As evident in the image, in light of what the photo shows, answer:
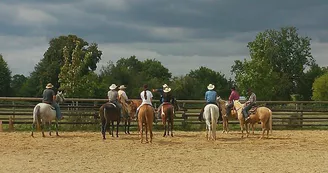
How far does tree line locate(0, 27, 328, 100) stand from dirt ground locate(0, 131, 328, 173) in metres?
24.5

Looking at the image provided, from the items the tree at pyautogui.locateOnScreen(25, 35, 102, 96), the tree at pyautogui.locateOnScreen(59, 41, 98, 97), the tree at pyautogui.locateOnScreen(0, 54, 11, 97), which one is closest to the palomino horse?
the tree at pyautogui.locateOnScreen(59, 41, 98, 97)

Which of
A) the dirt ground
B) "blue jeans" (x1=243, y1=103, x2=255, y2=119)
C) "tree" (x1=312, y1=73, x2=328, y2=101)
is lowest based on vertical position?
the dirt ground

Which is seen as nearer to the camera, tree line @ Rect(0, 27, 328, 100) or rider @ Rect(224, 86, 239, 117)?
rider @ Rect(224, 86, 239, 117)

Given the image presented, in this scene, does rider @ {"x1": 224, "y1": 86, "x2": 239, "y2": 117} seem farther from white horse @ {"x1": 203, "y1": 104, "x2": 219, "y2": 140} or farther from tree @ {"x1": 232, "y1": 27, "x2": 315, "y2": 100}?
tree @ {"x1": 232, "y1": 27, "x2": 315, "y2": 100}

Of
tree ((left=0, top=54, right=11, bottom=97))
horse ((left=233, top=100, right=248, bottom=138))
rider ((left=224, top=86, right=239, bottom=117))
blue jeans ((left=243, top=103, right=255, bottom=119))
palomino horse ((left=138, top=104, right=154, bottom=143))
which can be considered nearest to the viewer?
palomino horse ((left=138, top=104, right=154, bottom=143))

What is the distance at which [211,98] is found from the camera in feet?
56.8

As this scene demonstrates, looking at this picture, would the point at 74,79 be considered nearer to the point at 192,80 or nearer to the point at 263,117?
the point at 263,117

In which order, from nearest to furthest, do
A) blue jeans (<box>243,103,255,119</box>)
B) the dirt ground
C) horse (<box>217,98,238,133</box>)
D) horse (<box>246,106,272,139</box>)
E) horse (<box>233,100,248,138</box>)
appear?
the dirt ground
horse (<box>246,106,272,139</box>)
blue jeans (<box>243,103,255,119</box>)
horse (<box>233,100,248,138</box>)
horse (<box>217,98,238,133</box>)

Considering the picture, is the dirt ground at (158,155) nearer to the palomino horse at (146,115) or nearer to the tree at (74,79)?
the palomino horse at (146,115)

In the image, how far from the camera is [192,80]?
77.6 m

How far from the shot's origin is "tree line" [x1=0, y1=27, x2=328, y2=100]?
4516 cm

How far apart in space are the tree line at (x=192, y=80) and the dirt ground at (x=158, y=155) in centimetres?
2453

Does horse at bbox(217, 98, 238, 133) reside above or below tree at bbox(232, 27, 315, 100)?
below

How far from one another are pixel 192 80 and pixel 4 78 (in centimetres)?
3040
